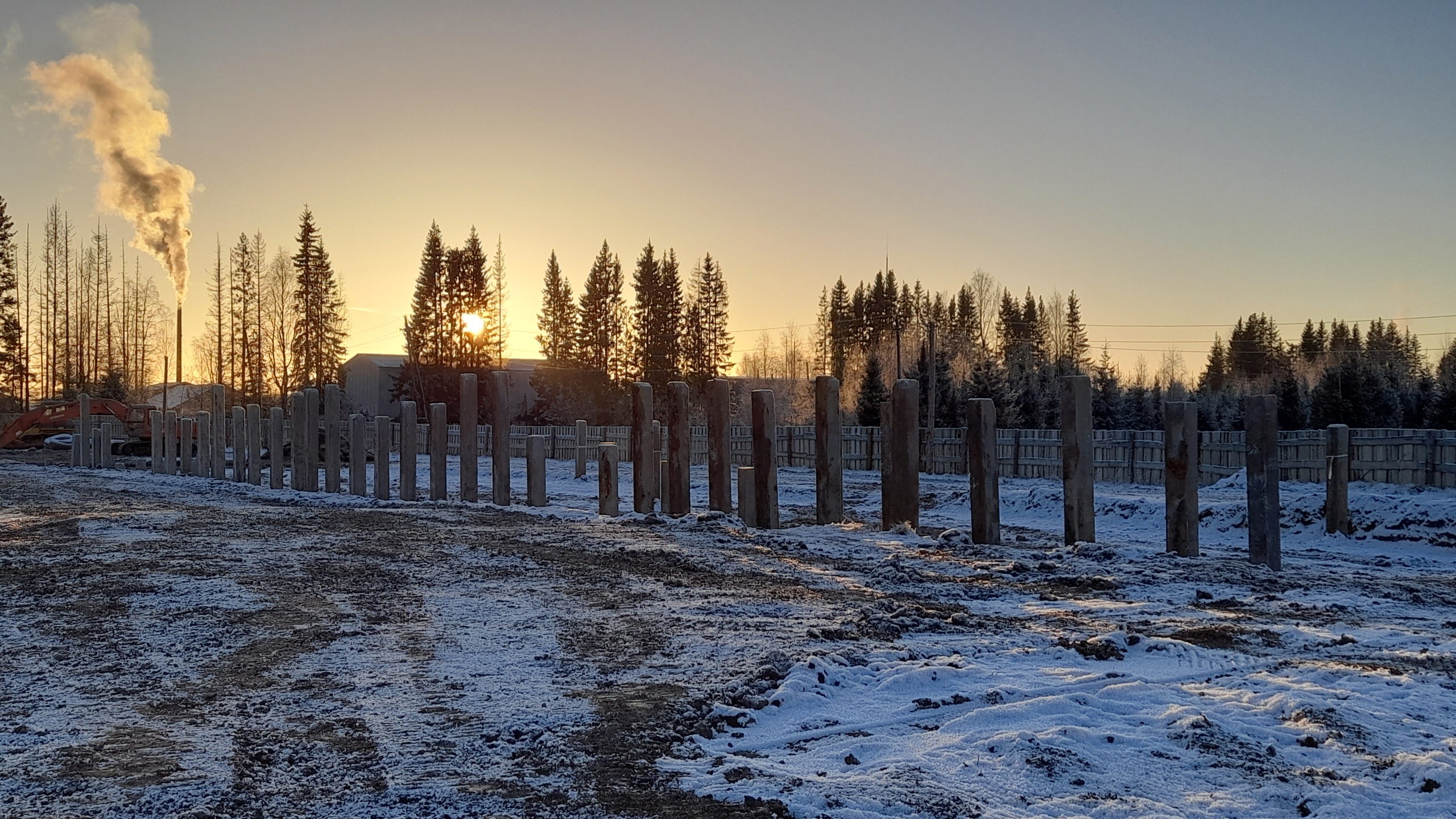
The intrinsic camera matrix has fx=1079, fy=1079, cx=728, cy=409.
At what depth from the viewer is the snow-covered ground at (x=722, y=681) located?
3982mm

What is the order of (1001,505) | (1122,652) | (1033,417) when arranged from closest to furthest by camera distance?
(1122,652)
(1001,505)
(1033,417)

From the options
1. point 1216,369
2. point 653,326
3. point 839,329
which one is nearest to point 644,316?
point 653,326

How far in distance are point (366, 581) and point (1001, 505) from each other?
48.2ft

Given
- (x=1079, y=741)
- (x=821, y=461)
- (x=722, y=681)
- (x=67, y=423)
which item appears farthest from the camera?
(x=67, y=423)

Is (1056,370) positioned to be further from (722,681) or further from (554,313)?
(722,681)

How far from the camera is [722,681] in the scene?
552cm

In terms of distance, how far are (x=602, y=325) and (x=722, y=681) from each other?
6946cm

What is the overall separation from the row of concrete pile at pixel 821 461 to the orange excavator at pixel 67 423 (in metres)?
17.3

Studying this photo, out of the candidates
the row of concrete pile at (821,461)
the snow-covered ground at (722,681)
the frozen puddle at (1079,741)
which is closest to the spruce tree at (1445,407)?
the row of concrete pile at (821,461)

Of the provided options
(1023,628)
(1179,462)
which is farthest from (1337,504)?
(1023,628)

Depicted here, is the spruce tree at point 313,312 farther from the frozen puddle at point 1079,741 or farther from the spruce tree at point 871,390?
the frozen puddle at point 1079,741

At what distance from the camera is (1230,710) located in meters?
4.95

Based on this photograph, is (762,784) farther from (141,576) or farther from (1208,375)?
(1208,375)

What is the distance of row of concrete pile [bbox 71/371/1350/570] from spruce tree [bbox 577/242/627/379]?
5266 cm
